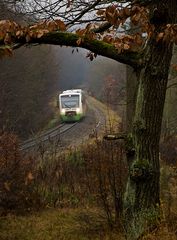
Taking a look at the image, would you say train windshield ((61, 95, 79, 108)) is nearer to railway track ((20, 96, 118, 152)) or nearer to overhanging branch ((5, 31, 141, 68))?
railway track ((20, 96, 118, 152))

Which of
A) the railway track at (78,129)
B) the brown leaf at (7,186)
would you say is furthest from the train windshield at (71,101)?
the brown leaf at (7,186)

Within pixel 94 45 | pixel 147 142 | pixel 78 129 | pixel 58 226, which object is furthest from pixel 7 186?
pixel 78 129

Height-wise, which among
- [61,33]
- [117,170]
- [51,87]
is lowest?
[51,87]

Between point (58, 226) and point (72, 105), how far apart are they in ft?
99.1

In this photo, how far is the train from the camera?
40875 millimetres

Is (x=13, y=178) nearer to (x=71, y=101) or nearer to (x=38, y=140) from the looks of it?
(x=38, y=140)

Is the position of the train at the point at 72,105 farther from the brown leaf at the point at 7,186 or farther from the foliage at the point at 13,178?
the brown leaf at the point at 7,186

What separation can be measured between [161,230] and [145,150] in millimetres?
1160

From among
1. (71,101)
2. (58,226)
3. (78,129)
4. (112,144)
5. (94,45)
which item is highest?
(94,45)

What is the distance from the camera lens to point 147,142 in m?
7.31

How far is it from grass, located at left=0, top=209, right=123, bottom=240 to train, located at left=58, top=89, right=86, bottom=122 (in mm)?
28223

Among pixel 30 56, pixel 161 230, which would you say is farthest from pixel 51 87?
pixel 161 230

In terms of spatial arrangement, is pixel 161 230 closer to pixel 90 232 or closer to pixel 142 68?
pixel 142 68

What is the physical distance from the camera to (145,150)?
7.31 m
